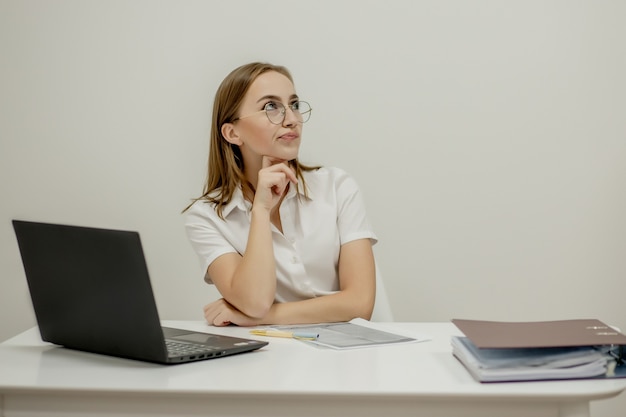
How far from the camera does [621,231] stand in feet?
11.0

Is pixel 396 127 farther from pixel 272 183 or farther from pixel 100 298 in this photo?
pixel 100 298

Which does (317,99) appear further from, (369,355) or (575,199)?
(369,355)

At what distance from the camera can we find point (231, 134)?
248 centimetres

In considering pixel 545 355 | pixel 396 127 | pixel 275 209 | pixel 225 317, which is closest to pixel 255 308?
pixel 225 317

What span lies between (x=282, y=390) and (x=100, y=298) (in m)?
0.43

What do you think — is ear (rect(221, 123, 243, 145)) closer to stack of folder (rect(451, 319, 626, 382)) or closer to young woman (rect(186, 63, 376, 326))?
young woman (rect(186, 63, 376, 326))

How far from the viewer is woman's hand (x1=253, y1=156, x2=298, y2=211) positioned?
7.29 feet

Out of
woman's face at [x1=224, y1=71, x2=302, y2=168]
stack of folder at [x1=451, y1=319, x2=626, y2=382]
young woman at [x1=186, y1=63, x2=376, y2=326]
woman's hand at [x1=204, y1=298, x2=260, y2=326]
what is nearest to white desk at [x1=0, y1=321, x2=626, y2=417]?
stack of folder at [x1=451, y1=319, x2=626, y2=382]

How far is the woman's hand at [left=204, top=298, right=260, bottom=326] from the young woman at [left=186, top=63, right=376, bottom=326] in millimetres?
85

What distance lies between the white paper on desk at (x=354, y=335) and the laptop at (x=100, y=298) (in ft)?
0.59

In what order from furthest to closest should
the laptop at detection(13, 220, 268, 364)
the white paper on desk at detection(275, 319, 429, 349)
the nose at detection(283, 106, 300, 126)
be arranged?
the nose at detection(283, 106, 300, 126) → the white paper on desk at detection(275, 319, 429, 349) → the laptop at detection(13, 220, 268, 364)

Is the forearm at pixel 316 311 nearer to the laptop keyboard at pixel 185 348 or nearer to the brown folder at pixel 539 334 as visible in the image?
the laptop keyboard at pixel 185 348

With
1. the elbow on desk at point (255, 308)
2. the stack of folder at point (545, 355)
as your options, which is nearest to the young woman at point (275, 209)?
the elbow on desk at point (255, 308)

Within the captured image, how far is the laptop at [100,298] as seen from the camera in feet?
4.74
